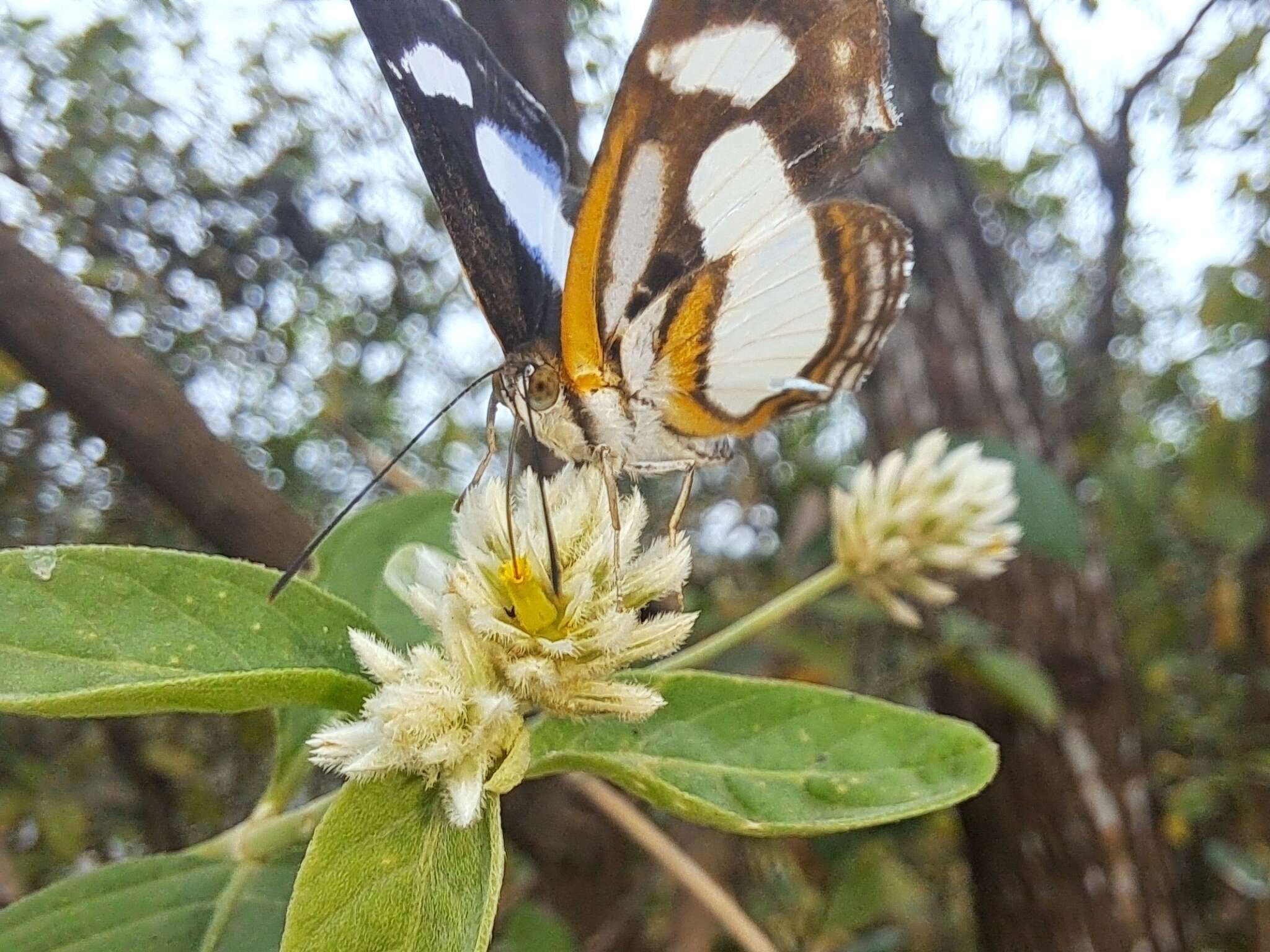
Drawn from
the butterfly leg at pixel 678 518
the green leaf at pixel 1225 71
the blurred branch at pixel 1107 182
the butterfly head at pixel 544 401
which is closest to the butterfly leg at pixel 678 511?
the butterfly leg at pixel 678 518

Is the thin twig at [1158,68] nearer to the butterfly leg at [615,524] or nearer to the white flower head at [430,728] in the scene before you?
the butterfly leg at [615,524]

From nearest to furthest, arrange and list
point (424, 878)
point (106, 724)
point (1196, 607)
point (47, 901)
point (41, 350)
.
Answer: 1. point (424, 878)
2. point (47, 901)
3. point (41, 350)
4. point (106, 724)
5. point (1196, 607)

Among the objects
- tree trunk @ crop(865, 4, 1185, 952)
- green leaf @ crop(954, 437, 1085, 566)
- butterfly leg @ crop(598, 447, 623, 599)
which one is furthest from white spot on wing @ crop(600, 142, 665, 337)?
tree trunk @ crop(865, 4, 1185, 952)

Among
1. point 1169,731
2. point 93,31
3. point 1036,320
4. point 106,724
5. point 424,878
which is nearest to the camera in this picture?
point 424,878

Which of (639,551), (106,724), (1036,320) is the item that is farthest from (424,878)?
(1036,320)

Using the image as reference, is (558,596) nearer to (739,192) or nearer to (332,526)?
(332,526)

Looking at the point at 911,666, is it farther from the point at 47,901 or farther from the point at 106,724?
the point at 47,901

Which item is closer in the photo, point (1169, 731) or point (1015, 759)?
point (1015, 759)

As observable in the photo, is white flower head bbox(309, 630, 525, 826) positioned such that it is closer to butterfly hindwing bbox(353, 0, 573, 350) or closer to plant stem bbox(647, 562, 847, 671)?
plant stem bbox(647, 562, 847, 671)
